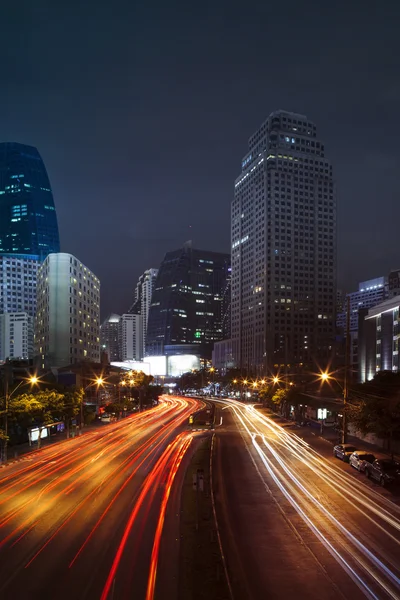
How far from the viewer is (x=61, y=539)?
21.8m

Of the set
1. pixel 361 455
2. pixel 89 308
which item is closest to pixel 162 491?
pixel 361 455

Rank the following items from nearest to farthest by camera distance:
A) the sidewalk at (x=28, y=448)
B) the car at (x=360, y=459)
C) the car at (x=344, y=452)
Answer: the car at (x=360, y=459)
the car at (x=344, y=452)
the sidewalk at (x=28, y=448)

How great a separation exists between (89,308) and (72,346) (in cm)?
2019

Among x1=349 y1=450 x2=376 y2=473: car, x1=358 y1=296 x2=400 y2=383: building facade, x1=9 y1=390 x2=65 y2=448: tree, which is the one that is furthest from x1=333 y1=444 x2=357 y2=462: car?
x1=358 y1=296 x2=400 y2=383: building facade

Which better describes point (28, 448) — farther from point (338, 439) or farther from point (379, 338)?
point (379, 338)

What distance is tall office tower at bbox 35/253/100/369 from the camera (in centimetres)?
12031

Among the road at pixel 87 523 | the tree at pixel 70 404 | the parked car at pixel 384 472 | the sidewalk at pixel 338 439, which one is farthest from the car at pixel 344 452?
the tree at pixel 70 404

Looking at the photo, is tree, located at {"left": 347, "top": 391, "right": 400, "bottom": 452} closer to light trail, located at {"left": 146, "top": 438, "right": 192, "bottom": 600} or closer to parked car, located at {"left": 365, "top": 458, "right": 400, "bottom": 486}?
parked car, located at {"left": 365, "top": 458, "right": 400, "bottom": 486}

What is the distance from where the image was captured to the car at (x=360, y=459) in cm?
3662

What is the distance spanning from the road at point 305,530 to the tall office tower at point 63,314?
85494 millimetres

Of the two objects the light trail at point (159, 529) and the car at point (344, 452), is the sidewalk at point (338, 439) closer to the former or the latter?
the car at point (344, 452)

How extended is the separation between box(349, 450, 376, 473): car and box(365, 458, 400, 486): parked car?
1.43 m

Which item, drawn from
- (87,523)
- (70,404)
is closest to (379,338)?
(70,404)

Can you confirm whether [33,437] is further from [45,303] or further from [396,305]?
[45,303]
